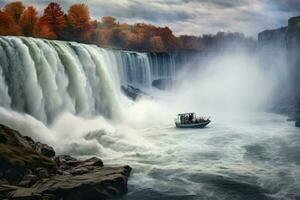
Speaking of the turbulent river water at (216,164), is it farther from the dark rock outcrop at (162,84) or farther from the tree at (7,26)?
the tree at (7,26)

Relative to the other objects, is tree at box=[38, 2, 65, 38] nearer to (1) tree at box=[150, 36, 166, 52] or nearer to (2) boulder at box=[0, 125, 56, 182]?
(1) tree at box=[150, 36, 166, 52]

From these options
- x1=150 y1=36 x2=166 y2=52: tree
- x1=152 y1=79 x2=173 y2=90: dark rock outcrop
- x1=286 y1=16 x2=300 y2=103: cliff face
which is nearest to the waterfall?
x1=152 y1=79 x2=173 y2=90: dark rock outcrop

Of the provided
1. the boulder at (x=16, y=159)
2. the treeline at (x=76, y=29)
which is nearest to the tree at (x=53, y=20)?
the treeline at (x=76, y=29)

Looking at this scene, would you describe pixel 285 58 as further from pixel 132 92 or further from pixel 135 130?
pixel 135 130

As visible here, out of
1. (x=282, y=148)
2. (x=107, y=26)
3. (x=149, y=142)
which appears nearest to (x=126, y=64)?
(x=149, y=142)

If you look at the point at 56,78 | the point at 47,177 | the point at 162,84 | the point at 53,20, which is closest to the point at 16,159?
the point at 47,177

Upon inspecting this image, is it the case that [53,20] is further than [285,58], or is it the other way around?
[53,20]
